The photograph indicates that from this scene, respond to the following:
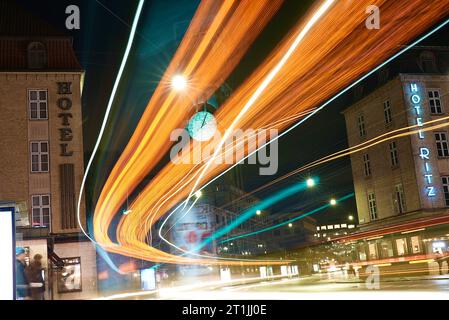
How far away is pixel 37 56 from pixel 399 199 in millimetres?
19195

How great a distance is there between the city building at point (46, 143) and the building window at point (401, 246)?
43.5ft

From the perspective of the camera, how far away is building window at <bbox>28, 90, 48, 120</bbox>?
25.2 metres

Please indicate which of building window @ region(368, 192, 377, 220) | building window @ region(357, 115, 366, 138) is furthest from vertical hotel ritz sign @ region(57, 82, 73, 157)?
building window @ region(368, 192, 377, 220)

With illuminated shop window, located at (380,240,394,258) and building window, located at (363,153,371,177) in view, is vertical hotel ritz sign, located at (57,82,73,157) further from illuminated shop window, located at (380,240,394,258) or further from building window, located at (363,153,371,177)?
building window, located at (363,153,371,177)

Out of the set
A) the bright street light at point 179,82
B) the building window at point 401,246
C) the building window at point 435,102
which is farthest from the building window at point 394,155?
the bright street light at point 179,82

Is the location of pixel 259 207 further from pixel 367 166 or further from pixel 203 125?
pixel 203 125

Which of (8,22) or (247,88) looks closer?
(247,88)

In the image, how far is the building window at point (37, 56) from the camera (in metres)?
25.8

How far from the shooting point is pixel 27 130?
24812mm

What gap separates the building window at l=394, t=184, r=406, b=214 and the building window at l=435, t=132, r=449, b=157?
295cm

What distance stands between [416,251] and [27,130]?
1751 centimetres

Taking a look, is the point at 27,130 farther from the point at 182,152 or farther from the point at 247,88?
the point at 247,88
